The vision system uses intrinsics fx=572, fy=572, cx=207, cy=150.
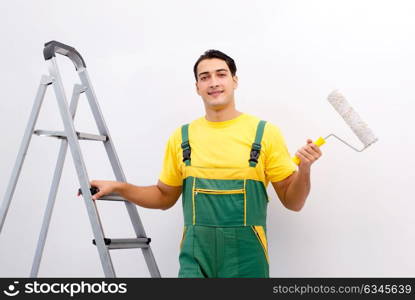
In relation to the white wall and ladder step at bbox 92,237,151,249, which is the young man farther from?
the white wall

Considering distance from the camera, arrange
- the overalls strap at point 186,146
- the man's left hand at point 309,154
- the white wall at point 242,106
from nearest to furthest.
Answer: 1. the man's left hand at point 309,154
2. the overalls strap at point 186,146
3. the white wall at point 242,106

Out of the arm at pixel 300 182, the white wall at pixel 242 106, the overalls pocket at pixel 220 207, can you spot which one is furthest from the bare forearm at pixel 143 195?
the arm at pixel 300 182

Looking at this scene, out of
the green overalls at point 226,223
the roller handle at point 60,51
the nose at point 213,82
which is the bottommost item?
the green overalls at point 226,223

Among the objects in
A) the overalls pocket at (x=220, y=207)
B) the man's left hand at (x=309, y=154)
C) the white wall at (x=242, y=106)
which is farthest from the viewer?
the white wall at (x=242, y=106)

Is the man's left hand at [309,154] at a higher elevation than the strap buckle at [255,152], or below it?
below

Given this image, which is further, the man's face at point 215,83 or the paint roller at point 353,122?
the man's face at point 215,83

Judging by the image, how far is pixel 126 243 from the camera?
2338mm

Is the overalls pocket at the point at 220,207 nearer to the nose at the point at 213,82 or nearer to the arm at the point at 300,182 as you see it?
the arm at the point at 300,182

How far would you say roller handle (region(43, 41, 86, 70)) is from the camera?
2.32 m

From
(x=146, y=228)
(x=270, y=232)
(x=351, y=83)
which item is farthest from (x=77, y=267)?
(x=351, y=83)

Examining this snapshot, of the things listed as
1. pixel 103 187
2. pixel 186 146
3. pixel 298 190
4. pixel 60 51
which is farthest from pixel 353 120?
pixel 60 51

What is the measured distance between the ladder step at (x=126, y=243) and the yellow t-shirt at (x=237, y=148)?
359mm

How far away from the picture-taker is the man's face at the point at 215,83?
7.59ft

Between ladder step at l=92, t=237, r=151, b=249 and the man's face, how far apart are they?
2.10 ft
